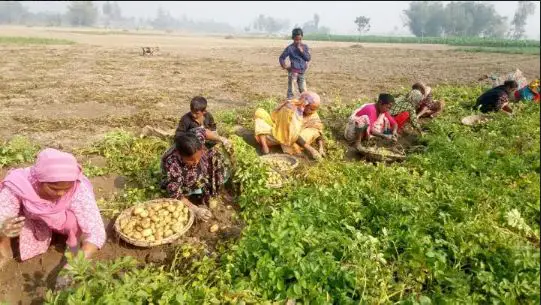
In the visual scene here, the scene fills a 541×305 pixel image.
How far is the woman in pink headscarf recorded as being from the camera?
2.88 metres

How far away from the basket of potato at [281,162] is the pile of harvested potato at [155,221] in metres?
1.46

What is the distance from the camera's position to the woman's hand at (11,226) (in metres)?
2.93

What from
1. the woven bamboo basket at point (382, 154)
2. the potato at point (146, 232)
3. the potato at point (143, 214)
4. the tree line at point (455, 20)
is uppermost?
the tree line at point (455, 20)

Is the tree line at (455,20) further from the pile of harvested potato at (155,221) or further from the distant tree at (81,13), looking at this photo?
the distant tree at (81,13)

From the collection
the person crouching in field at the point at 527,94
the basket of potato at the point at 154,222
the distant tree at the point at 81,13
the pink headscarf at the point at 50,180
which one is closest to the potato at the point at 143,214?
the basket of potato at the point at 154,222

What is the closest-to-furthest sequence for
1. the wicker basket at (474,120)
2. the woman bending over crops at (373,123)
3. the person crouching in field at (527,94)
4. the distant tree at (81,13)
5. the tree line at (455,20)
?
the woman bending over crops at (373,123), the wicker basket at (474,120), the person crouching in field at (527,94), the tree line at (455,20), the distant tree at (81,13)

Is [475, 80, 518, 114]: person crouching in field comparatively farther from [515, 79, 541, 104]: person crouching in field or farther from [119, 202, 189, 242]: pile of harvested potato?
[119, 202, 189, 242]: pile of harvested potato

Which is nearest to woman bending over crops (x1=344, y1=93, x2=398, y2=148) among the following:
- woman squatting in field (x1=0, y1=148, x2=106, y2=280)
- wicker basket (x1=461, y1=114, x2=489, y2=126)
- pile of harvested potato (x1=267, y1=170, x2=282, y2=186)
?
wicker basket (x1=461, y1=114, x2=489, y2=126)

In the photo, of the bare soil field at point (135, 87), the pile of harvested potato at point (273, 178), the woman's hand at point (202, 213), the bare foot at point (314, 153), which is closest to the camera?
the woman's hand at point (202, 213)

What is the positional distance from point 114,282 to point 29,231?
1276 millimetres

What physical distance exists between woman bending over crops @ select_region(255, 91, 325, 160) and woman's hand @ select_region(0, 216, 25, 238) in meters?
3.61

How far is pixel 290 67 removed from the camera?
340 inches

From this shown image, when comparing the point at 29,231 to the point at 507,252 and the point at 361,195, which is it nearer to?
the point at 361,195

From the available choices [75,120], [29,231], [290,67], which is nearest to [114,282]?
[29,231]
